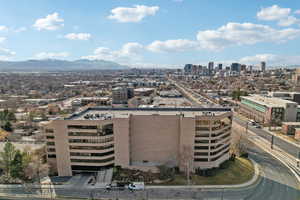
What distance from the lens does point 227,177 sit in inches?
1930

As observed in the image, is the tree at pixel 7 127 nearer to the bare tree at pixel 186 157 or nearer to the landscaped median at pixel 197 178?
the landscaped median at pixel 197 178

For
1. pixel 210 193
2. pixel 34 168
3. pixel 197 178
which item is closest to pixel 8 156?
pixel 34 168

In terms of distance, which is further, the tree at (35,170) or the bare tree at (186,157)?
the bare tree at (186,157)

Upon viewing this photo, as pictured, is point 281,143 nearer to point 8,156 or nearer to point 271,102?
point 271,102

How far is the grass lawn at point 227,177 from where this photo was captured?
154 feet

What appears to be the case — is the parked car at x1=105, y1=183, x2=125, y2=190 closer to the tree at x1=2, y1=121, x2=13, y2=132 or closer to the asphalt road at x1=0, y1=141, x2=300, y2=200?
the asphalt road at x1=0, y1=141, x2=300, y2=200

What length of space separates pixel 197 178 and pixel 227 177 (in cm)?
758

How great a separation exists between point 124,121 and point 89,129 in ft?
28.7

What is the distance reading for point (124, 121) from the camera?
49438mm

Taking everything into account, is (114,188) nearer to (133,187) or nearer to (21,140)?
(133,187)

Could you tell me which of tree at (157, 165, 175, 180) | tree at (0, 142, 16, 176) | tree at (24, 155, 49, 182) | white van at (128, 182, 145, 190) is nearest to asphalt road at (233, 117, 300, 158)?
tree at (157, 165, 175, 180)

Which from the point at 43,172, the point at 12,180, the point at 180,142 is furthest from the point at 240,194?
the point at 12,180

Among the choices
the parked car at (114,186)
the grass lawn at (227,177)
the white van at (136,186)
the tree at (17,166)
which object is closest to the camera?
the white van at (136,186)

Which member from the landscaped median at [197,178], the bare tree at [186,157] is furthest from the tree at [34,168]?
the bare tree at [186,157]
